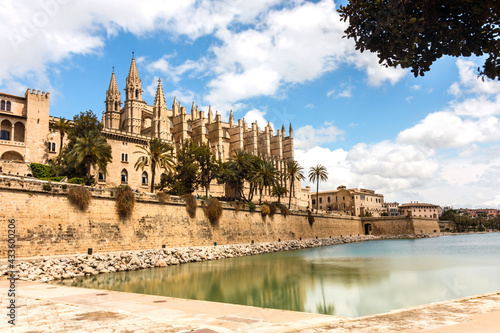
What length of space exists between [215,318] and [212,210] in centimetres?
2616

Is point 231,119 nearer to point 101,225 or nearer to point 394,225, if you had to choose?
point 394,225

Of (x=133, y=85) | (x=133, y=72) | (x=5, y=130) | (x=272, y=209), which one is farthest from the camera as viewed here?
(x=133, y=72)

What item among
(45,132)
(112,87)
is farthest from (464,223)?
(45,132)

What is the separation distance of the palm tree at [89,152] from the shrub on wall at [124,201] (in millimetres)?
6968

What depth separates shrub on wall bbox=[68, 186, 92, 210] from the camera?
2361 cm

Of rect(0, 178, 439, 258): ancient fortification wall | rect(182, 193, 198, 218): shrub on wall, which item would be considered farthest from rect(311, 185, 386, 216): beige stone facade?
rect(182, 193, 198, 218): shrub on wall

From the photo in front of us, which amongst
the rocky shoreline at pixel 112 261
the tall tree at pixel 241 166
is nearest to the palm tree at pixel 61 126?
the tall tree at pixel 241 166

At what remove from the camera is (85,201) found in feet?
78.8

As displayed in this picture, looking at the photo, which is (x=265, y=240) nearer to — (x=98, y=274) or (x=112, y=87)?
(x=98, y=274)

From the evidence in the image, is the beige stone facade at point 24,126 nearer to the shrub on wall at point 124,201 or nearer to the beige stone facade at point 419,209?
the shrub on wall at point 124,201

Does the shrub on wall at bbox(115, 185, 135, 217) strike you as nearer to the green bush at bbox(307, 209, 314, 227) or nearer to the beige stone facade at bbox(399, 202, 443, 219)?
the green bush at bbox(307, 209, 314, 227)

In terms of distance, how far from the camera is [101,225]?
24.9 m

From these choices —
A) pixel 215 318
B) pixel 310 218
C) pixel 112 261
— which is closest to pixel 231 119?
pixel 310 218

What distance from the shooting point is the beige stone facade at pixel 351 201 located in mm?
93188
